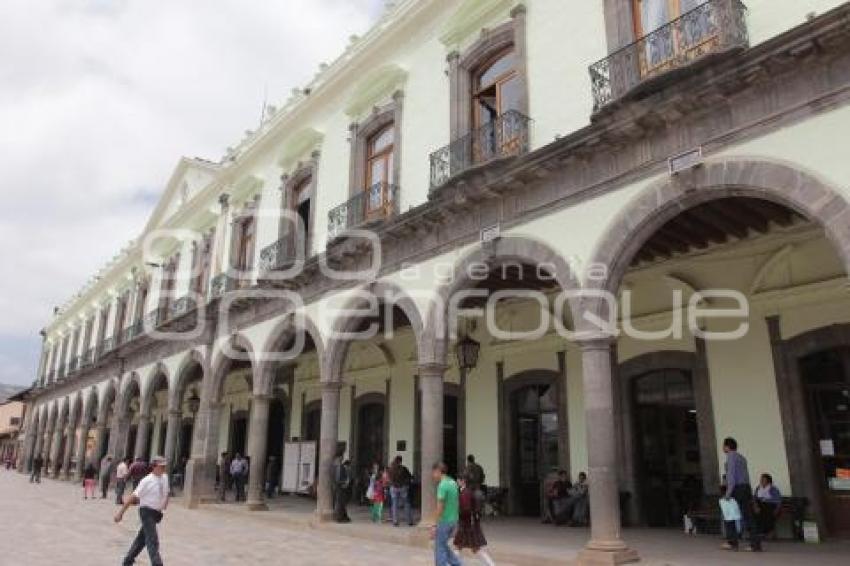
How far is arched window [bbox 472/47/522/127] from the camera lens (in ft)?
35.3

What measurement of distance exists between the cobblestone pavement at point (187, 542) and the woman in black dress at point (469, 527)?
5.15ft

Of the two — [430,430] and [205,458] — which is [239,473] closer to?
[205,458]

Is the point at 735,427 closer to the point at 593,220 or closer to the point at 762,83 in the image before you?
the point at 593,220

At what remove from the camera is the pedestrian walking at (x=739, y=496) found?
27.6 feet

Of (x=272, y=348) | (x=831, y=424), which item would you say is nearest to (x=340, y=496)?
(x=272, y=348)

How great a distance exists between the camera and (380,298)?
1191 cm

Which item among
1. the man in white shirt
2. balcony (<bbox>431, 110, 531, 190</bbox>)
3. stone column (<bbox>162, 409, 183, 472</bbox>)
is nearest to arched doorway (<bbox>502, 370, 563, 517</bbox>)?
balcony (<bbox>431, 110, 531, 190</bbox>)

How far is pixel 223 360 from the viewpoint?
56.3ft

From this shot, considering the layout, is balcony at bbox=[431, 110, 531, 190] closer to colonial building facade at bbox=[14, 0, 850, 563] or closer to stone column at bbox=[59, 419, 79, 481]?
colonial building facade at bbox=[14, 0, 850, 563]

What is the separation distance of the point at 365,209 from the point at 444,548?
7415 millimetres

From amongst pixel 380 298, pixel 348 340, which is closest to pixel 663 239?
pixel 380 298

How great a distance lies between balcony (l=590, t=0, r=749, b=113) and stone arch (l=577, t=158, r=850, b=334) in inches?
48.5

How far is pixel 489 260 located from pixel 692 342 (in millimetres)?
3636

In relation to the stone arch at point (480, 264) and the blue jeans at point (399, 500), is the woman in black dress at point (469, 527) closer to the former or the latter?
the stone arch at point (480, 264)
